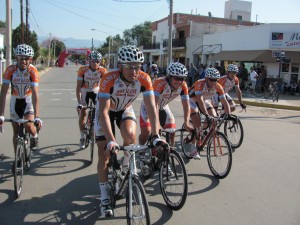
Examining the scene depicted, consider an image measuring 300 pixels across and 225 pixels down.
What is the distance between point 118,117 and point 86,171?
1726mm

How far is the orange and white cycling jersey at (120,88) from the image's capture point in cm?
429

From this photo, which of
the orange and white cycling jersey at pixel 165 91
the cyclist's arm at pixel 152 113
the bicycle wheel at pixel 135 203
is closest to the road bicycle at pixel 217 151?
the orange and white cycling jersey at pixel 165 91

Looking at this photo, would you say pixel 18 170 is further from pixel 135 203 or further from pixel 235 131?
pixel 235 131

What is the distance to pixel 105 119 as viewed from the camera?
4090mm

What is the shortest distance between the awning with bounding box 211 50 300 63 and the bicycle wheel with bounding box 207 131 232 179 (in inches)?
861

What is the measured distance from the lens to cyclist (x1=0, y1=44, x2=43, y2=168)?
5.43 metres

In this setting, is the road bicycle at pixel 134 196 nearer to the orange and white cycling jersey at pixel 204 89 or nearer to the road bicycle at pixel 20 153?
the road bicycle at pixel 20 153

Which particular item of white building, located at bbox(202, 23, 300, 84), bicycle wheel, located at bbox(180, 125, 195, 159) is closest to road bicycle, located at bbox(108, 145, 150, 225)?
bicycle wheel, located at bbox(180, 125, 195, 159)

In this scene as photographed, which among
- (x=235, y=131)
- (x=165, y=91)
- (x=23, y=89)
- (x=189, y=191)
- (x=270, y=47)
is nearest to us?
(x=189, y=191)

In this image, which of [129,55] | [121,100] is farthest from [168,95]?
[129,55]

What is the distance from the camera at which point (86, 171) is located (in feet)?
20.0

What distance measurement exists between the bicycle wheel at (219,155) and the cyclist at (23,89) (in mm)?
2947

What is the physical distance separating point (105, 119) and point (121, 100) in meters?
0.58

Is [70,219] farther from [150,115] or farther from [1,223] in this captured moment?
[150,115]
